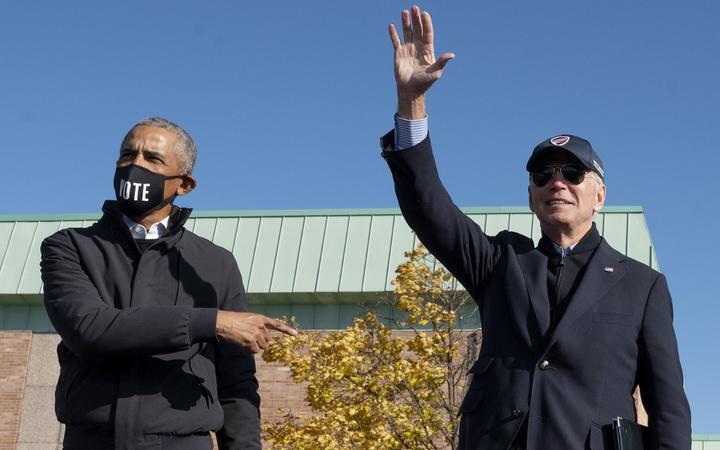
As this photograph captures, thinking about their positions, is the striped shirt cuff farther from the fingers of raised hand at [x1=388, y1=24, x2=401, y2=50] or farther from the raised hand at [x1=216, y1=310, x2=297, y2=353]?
the raised hand at [x1=216, y1=310, x2=297, y2=353]

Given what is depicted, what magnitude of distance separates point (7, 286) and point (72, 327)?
924 inches

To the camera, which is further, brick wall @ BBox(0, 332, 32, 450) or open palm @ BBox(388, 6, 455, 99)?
brick wall @ BBox(0, 332, 32, 450)

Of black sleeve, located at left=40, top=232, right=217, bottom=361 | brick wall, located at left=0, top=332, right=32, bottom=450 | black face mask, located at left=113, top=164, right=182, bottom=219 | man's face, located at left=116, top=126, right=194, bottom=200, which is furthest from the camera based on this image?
brick wall, located at left=0, top=332, right=32, bottom=450

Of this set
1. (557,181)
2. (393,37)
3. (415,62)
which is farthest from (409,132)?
(557,181)

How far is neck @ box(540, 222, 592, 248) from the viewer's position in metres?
4.38

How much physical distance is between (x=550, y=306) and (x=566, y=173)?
0.54 m

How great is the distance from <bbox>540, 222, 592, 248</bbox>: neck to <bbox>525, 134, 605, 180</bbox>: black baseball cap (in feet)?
0.80

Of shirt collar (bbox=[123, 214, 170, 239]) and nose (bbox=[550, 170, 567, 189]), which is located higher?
nose (bbox=[550, 170, 567, 189])

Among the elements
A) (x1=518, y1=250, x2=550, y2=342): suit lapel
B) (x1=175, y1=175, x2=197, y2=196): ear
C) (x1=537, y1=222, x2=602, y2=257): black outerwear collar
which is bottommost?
(x1=518, y1=250, x2=550, y2=342): suit lapel

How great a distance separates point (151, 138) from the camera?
460cm

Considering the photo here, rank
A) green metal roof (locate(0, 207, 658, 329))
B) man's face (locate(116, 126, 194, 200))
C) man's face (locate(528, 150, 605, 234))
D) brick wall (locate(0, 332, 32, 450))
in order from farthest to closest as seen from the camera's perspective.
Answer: brick wall (locate(0, 332, 32, 450))
green metal roof (locate(0, 207, 658, 329))
man's face (locate(116, 126, 194, 200))
man's face (locate(528, 150, 605, 234))

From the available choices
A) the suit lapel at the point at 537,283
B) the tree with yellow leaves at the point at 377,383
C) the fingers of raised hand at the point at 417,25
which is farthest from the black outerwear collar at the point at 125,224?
the tree with yellow leaves at the point at 377,383

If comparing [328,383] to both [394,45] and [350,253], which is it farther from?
[394,45]

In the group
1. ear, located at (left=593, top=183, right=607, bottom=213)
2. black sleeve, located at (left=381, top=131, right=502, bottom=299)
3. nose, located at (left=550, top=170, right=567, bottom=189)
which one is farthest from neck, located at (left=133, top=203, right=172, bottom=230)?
ear, located at (left=593, top=183, right=607, bottom=213)
